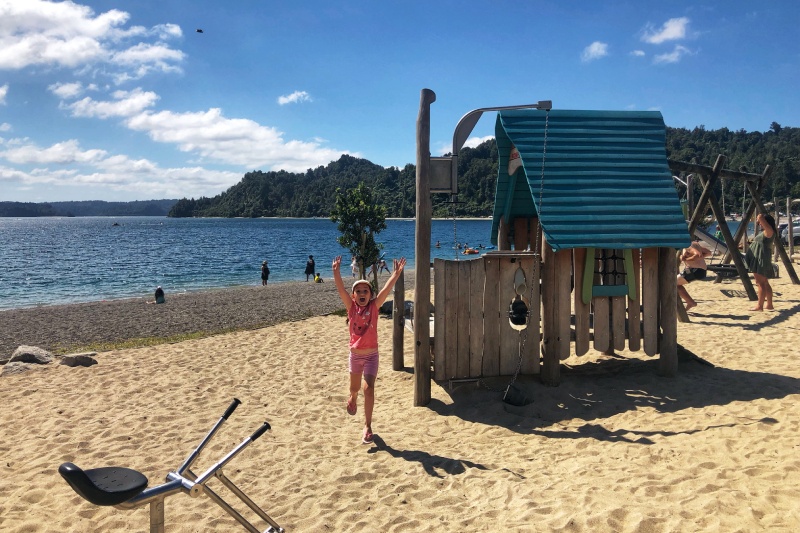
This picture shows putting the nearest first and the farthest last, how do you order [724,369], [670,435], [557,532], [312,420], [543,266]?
[557,532] < [670,435] < [312,420] < [543,266] < [724,369]

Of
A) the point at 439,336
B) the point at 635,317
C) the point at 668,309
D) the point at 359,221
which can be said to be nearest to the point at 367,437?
the point at 439,336

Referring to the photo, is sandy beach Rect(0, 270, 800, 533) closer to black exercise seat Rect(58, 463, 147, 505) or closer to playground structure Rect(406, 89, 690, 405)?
playground structure Rect(406, 89, 690, 405)

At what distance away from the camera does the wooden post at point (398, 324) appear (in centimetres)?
805

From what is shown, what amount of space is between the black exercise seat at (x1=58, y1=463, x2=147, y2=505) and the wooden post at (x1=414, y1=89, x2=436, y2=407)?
449cm

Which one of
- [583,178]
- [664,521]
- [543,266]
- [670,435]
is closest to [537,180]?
[583,178]

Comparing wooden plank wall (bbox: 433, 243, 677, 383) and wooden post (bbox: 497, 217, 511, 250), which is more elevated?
wooden post (bbox: 497, 217, 511, 250)

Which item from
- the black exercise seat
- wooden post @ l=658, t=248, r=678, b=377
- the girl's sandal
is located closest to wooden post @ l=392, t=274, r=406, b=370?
the girl's sandal

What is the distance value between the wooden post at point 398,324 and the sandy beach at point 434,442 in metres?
0.23

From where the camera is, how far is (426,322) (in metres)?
6.73

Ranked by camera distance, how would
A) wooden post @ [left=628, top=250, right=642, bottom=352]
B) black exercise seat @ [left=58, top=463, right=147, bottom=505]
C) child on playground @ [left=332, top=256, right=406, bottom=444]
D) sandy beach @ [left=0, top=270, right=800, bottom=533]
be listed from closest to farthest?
black exercise seat @ [left=58, top=463, right=147, bottom=505], sandy beach @ [left=0, top=270, right=800, bottom=533], child on playground @ [left=332, top=256, right=406, bottom=444], wooden post @ [left=628, top=250, right=642, bottom=352]

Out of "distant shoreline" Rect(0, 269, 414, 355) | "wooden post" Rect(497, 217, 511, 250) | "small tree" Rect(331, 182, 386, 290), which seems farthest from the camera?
"small tree" Rect(331, 182, 386, 290)

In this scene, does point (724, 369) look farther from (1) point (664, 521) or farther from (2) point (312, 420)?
(2) point (312, 420)

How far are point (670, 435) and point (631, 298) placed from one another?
2.20 meters

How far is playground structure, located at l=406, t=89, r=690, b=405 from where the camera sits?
6750 mm
